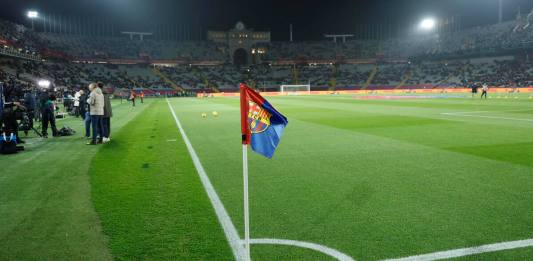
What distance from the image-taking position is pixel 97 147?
39.3ft

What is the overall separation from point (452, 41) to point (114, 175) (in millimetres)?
104797

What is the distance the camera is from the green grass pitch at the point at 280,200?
4277 mm

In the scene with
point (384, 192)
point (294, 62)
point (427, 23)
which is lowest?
point (384, 192)

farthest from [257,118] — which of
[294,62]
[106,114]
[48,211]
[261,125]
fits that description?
[294,62]

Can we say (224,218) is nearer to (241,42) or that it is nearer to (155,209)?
(155,209)

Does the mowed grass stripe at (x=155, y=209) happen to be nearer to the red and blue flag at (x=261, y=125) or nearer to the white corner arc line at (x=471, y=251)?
the red and blue flag at (x=261, y=125)

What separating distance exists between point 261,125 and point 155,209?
238cm

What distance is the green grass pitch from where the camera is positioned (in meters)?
4.28

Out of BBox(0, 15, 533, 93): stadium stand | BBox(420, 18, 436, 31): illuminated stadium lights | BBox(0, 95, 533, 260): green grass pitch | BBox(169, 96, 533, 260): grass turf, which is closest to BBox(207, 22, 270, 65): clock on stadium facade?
BBox(0, 15, 533, 93): stadium stand

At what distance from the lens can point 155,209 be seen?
5602mm

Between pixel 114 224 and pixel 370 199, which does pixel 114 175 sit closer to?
pixel 114 224

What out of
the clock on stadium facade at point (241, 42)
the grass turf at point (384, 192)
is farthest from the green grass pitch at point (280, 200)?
the clock on stadium facade at point (241, 42)

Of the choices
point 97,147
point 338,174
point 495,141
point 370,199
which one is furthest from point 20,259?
point 495,141

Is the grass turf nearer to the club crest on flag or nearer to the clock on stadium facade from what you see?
the club crest on flag
